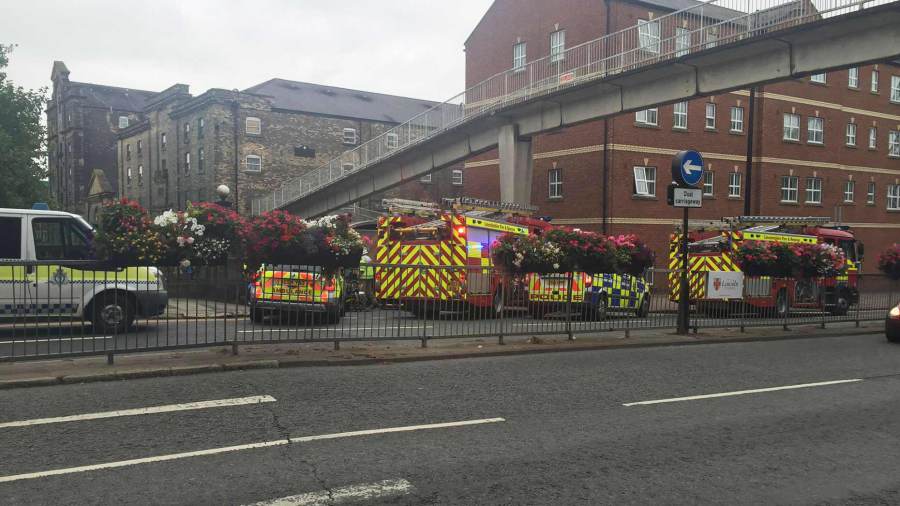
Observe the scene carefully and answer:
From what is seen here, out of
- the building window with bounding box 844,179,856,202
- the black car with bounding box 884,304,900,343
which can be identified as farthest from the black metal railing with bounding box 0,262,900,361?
the building window with bounding box 844,179,856,202

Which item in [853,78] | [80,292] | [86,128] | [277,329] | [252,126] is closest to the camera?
[80,292]

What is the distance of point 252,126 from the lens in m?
46.2

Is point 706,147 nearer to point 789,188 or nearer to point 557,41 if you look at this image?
point 789,188

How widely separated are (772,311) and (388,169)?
22.1 m

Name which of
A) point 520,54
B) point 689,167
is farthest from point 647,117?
point 689,167

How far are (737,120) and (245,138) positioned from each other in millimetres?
30191

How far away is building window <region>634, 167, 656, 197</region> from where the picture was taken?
34.5 meters

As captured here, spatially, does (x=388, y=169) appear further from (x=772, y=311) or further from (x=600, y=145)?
(x=772, y=311)

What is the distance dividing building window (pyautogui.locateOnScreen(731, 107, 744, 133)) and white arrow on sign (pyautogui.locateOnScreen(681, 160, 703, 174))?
26.1 metres

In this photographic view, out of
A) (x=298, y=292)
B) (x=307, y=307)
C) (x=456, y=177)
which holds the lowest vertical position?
(x=307, y=307)

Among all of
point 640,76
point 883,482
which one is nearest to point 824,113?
point 640,76

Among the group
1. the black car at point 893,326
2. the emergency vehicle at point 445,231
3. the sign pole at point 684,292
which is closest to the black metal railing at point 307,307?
the sign pole at point 684,292

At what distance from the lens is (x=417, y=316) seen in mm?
11359

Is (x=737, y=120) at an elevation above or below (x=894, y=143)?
above
